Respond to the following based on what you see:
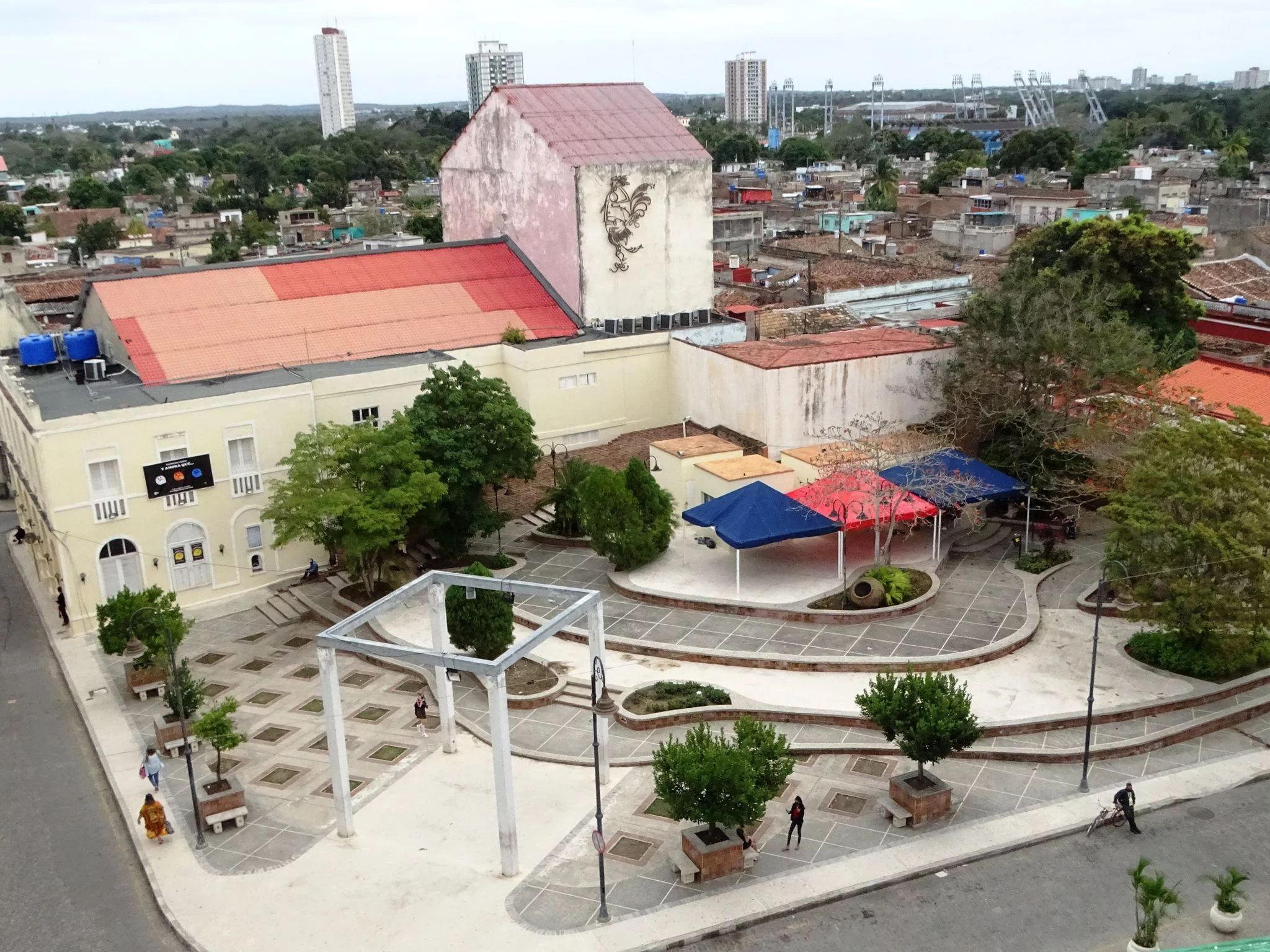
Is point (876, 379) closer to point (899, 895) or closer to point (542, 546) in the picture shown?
point (542, 546)

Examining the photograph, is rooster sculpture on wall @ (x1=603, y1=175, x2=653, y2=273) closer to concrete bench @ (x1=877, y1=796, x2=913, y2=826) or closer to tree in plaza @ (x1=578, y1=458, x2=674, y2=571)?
tree in plaza @ (x1=578, y1=458, x2=674, y2=571)

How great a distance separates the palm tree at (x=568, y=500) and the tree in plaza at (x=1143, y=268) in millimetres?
20932

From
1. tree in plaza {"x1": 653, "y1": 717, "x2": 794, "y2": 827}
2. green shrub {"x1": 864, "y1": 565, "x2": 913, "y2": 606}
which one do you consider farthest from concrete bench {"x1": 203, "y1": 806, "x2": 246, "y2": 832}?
green shrub {"x1": 864, "y1": 565, "x2": 913, "y2": 606}

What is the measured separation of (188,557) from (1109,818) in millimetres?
27262

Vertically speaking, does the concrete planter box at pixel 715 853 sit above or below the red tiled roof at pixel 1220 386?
below

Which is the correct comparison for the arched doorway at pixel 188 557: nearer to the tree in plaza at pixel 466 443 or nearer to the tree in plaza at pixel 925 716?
the tree in plaza at pixel 466 443

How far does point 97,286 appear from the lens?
4150 cm

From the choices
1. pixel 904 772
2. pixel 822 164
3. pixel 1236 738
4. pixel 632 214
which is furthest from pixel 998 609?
pixel 822 164

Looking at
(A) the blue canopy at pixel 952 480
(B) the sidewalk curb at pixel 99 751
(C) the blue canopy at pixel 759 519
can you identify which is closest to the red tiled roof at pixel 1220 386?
(A) the blue canopy at pixel 952 480

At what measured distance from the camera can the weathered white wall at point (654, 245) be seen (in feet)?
148

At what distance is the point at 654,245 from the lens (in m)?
46.8

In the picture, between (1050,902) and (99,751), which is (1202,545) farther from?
(99,751)

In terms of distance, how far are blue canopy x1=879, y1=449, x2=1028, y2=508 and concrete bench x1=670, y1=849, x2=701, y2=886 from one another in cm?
1669

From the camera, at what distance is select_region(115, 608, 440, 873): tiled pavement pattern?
941 inches
